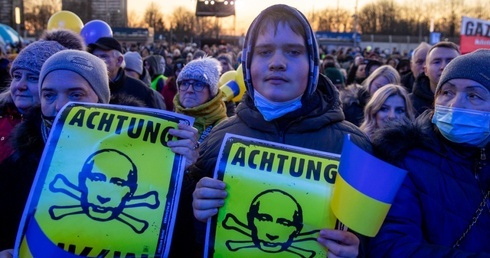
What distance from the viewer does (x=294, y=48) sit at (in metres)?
2.08

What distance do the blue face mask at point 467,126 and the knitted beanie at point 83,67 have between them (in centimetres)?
154

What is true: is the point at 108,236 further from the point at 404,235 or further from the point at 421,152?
the point at 421,152

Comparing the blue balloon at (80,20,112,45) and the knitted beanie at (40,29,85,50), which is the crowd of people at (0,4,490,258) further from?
the blue balloon at (80,20,112,45)

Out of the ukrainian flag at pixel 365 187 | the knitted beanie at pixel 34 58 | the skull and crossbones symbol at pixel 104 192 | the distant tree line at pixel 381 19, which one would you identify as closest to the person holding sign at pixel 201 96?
the knitted beanie at pixel 34 58

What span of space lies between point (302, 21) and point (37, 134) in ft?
4.22

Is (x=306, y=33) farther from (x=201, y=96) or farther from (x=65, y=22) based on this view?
(x=65, y=22)

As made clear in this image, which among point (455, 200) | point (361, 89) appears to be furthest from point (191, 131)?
point (361, 89)

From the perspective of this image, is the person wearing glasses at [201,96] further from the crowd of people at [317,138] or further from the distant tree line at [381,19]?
the distant tree line at [381,19]

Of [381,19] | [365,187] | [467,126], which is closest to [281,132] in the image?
[365,187]

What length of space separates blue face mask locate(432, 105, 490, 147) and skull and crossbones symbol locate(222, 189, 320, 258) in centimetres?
71

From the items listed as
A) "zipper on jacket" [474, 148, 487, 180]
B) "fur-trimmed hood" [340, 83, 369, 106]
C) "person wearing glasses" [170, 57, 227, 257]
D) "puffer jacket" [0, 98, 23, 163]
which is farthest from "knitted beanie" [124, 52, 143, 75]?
"zipper on jacket" [474, 148, 487, 180]

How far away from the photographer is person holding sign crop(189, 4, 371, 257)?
6.77 ft

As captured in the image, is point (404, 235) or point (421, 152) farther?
point (421, 152)

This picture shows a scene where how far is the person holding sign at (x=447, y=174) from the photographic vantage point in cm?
189
